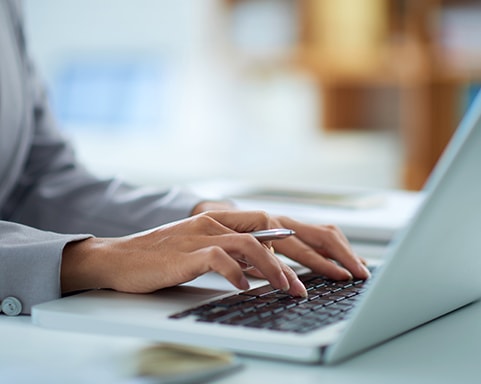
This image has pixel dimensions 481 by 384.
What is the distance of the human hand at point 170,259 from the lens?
80 centimetres

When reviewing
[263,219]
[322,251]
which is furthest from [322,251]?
[263,219]

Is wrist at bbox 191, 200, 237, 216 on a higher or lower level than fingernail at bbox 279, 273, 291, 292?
lower

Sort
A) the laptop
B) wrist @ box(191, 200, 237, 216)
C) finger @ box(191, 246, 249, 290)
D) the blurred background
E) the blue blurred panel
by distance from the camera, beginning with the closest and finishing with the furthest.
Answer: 1. the laptop
2. finger @ box(191, 246, 249, 290)
3. wrist @ box(191, 200, 237, 216)
4. the blurred background
5. the blue blurred panel

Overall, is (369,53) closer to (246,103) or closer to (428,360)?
(246,103)

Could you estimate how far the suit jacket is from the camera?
1185mm

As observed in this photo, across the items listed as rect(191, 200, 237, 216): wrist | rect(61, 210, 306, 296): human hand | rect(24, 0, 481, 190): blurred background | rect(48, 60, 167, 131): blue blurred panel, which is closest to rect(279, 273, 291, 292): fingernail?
rect(61, 210, 306, 296): human hand

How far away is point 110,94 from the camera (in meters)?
5.01

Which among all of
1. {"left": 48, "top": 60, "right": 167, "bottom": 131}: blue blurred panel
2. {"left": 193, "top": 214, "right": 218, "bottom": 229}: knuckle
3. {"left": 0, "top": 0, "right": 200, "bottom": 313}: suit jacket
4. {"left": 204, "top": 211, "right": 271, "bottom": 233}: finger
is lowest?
{"left": 48, "top": 60, "right": 167, "bottom": 131}: blue blurred panel

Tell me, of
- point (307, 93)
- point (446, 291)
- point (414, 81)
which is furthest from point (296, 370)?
point (307, 93)

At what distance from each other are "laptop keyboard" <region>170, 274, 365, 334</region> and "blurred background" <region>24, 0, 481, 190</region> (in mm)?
2856

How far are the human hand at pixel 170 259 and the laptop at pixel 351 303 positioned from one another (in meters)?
0.02

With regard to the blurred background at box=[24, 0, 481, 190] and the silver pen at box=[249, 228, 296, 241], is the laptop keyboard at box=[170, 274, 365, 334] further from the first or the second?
the blurred background at box=[24, 0, 481, 190]

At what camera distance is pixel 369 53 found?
13.0 feet

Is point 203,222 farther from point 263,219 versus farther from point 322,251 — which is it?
point 322,251
